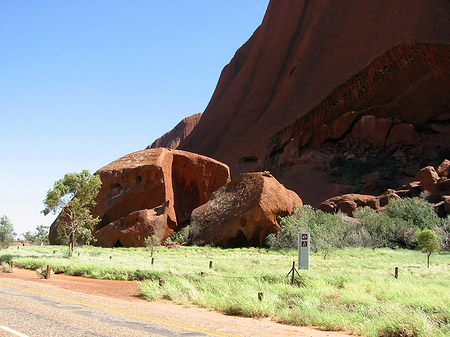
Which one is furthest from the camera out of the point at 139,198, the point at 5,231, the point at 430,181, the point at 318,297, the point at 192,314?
the point at 430,181

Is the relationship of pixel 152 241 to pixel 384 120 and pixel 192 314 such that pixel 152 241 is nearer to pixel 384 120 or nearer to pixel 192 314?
pixel 192 314

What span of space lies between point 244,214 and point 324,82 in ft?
108

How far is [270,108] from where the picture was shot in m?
65.7

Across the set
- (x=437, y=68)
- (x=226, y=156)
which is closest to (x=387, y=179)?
(x=437, y=68)

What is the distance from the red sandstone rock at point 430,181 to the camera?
39.2 meters

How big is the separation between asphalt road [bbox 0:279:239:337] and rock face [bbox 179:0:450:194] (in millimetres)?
44751

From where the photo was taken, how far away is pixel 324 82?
58250 millimetres

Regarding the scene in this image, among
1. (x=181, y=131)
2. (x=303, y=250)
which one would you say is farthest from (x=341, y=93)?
(x=181, y=131)

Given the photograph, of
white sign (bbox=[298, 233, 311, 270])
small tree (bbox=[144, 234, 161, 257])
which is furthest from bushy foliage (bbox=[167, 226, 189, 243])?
white sign (bbox=[298, 233, 311, 270])

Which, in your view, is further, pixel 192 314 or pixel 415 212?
pixel 415 212

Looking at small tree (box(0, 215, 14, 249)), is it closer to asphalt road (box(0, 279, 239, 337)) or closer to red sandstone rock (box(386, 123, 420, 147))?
asphalt road (box(0, 279, 239, 337))

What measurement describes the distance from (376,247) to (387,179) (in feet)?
67.2

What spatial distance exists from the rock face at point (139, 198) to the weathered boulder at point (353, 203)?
12707 mm

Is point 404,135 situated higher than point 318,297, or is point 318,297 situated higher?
point 404,135
